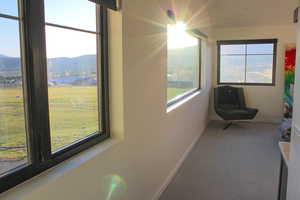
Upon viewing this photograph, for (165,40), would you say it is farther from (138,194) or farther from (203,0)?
(138,194)

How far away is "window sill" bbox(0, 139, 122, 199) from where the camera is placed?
3.84 ft

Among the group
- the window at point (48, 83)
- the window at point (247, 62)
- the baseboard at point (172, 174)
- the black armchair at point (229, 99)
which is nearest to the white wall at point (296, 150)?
the window at point (48, 83)

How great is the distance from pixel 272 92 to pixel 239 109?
0.97m

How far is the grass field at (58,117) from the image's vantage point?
Result: 1.21m

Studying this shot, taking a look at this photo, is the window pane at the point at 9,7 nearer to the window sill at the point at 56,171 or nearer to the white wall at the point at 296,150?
the window sill at the point at 56,171

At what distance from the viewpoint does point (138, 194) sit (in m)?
2.33

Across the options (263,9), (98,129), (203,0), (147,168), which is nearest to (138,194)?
(147,168)

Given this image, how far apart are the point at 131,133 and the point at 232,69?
5.13 metres

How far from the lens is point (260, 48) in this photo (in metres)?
6.30

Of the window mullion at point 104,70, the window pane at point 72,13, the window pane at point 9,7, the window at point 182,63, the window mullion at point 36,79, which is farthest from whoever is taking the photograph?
the window at point 182,63

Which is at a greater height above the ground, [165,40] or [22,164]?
[165,40]

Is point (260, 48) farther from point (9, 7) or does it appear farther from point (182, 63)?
point (9, 7)

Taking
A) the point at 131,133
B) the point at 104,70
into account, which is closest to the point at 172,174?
the point at 131,133

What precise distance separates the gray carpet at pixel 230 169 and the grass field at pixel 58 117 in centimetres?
144
